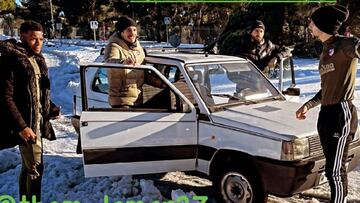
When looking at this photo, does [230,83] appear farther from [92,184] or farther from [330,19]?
[92,184]

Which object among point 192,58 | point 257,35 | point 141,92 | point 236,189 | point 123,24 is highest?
point 123,24

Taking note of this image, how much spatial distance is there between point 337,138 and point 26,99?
8.98 ft

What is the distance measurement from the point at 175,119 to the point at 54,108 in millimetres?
1249

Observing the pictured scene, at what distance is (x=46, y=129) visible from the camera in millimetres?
4297

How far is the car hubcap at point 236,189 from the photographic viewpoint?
13.9 feet

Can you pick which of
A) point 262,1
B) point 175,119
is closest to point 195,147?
point 175,119

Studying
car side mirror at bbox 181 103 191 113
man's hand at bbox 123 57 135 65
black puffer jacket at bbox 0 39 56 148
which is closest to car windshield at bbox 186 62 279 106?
car side mirror at bbox 181 103 191 113

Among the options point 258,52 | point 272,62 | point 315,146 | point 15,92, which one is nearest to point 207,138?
point 315,146

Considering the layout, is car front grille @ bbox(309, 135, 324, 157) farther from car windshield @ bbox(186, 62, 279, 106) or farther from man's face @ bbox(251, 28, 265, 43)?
man's face @ bbox(251, 28, 265, 43)

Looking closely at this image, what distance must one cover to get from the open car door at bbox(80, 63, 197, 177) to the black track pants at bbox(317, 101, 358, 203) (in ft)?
4.56

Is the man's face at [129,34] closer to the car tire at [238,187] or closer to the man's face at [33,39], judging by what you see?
the man's face at [33,39]

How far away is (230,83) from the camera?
527cm

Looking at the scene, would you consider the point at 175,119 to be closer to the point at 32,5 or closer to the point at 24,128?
the point at 24,128

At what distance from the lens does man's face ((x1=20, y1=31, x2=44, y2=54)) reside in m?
3.95
